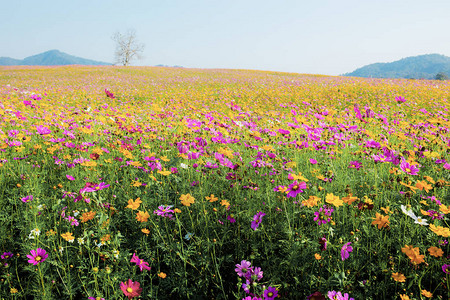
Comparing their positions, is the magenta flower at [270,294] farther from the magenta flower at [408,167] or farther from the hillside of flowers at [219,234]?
the magenta flower at [408,167]

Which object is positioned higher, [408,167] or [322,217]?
[408,167]

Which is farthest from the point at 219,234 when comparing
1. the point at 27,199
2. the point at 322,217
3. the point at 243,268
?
the point at 27,199

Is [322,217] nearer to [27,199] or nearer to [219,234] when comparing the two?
[219,234]

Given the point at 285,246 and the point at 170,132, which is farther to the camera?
the point at 170,132

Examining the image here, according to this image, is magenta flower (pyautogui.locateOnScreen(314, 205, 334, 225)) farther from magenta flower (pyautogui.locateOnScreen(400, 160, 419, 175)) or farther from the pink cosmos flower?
the pink cosmos flower

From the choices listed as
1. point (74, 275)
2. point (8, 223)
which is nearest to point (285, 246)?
point (74, 275)

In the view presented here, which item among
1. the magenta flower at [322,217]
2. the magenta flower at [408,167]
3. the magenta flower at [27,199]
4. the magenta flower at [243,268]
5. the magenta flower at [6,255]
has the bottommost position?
the magenta flower at [6,255]

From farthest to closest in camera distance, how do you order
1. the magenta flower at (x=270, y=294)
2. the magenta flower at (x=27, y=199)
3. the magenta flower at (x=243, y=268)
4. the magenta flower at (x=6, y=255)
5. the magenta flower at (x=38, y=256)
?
1. the magenta flower at (x=27, y=199)
2. the magenta flower at (x=6, y=255)
3. the magenta flower at (x=38, y=256)
4. the magenta flower at (x=243, y=268)
5. the magenta flower at (x=270, y=294)

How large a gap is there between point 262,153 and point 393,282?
5.96 ft

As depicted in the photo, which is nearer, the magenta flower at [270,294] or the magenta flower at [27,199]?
the magenta flower at [270,294]

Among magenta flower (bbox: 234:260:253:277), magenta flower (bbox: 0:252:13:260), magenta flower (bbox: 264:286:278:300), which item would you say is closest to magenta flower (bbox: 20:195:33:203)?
magenta flower (bbox: 0:252:13:260)

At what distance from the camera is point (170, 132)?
4.39 m

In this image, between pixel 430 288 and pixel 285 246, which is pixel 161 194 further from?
pixel 430 288

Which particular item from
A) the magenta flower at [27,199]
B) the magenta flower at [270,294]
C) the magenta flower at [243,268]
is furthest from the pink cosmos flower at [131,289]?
the magenta flower at [27,199]
